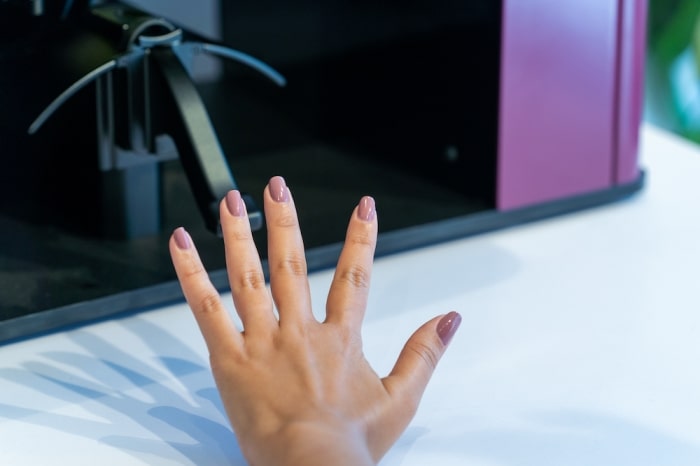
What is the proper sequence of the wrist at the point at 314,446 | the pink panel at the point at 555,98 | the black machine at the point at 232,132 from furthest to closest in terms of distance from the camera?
the pink panel at the point at 555,98
the black machine at the point at 232,132
the wrist at the point at 314,446

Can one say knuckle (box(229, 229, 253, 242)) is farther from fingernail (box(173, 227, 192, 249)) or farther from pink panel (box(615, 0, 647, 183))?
pink panel (box(615, 0, 647, 183))

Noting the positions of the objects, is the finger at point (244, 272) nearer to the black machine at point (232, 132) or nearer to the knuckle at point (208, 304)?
the knuckle at point (208, 304)

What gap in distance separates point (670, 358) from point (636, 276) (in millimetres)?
131

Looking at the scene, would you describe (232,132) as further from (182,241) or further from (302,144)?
(182,241)

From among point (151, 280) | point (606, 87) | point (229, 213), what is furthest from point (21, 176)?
point (606, 87)

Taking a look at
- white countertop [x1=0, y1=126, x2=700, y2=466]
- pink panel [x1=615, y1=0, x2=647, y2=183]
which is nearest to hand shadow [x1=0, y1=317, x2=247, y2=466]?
white countertop [x1=0, y1=126, x2=700, y2=466]

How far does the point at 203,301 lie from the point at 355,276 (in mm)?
85

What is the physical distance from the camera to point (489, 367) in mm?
719

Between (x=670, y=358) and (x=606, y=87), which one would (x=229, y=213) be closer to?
(x=670, y=358)

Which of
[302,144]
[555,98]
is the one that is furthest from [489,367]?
[302,144]

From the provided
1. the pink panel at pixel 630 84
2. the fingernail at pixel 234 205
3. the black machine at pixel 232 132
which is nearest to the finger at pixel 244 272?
the fingernail at pixel 234 205

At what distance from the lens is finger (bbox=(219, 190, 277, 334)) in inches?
24.3

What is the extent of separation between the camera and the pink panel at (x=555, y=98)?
2.98 ft

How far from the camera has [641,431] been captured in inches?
25.3
